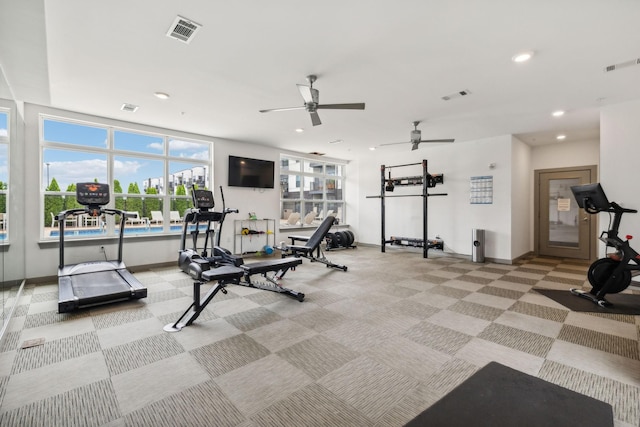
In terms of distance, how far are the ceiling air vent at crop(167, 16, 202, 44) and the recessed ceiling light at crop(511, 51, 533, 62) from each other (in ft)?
11.0

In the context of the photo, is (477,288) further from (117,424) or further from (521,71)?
(117,424)

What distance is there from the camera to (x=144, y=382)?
2.20 meters

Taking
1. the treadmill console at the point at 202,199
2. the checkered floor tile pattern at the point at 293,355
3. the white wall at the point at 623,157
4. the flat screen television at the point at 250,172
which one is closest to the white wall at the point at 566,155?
the white wall at the point at 623,157

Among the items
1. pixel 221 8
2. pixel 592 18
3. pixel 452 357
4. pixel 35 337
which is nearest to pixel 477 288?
pixel 452 357

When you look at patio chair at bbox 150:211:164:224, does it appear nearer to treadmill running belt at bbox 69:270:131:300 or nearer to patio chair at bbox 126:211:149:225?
patio chair at bbox 126:211:149:225

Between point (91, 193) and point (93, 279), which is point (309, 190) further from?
point (93, 279)

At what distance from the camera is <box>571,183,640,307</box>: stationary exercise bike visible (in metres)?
3.77

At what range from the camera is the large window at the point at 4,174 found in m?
3.22

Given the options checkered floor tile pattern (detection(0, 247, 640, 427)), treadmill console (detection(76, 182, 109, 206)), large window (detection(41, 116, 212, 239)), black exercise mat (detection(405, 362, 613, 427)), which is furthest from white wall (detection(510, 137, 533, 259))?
treadmill console (detection(76, 182, 109, 206))

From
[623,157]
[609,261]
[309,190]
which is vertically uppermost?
[623,157]

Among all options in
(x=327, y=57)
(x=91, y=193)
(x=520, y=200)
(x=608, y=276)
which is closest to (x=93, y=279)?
(x=91, y=193)

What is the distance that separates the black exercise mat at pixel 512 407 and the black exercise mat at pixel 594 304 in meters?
2.72

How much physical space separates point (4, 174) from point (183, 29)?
2661 mm

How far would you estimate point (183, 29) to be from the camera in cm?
Answer: 284
